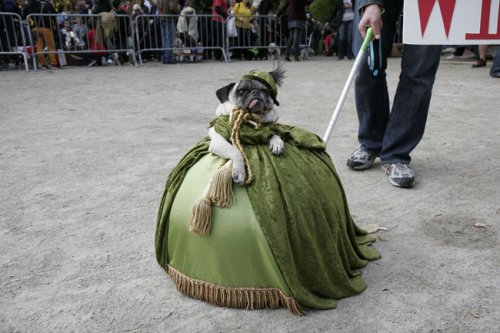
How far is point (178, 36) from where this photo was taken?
1306 centimetres

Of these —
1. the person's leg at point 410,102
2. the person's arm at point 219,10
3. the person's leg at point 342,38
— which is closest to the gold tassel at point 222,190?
the person's leg at point 410,102

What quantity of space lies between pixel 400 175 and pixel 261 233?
1.77 meters

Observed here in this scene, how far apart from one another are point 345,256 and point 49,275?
135cm

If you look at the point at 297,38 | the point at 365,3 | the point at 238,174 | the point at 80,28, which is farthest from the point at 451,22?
the point at 80,28

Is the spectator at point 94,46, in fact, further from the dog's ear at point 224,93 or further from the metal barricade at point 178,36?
the dog's ear at point 224,93

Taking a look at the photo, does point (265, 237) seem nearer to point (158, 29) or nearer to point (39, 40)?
point (39, 40)

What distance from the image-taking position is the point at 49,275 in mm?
2195

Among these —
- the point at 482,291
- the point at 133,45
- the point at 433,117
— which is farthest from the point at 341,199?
the point at 133,45

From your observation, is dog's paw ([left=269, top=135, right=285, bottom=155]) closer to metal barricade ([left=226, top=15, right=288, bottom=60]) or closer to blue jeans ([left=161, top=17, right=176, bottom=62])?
blue jeans ([left=161, top=17, right=176, bottom=62])

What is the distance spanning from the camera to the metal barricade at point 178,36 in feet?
40.4

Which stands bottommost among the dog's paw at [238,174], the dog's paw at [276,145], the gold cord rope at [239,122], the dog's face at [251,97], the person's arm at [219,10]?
the dog's paw at [238,174]

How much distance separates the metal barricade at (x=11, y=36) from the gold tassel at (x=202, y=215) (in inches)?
401

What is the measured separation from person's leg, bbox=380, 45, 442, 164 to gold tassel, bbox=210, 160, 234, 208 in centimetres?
191

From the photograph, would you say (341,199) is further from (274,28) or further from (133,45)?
(274,28)
